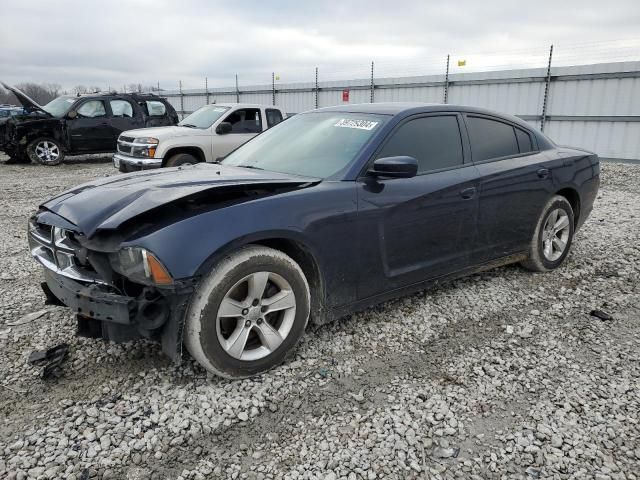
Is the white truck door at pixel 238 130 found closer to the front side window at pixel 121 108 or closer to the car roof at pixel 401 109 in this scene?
the front side window at pixel 121 108

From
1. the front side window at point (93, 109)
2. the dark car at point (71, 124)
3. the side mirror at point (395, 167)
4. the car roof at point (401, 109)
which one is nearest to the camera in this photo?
the side mirror at point (395, 167)

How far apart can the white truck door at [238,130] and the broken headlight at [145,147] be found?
3.85 ft

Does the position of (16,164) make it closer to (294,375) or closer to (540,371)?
(294,375)

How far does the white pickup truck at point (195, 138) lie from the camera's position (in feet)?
28.7

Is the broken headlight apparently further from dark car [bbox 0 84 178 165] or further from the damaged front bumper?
the damaged front bumper

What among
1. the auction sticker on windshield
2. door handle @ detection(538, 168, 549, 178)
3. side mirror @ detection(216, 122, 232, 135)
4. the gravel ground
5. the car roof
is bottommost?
the gravel ground

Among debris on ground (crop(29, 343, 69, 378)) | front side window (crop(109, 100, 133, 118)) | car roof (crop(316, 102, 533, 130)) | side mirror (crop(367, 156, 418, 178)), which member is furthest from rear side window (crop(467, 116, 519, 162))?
front side window (crop(109, 100, 133, 118))

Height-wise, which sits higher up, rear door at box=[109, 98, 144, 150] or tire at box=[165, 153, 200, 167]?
rear door at box=[109, 98, 144, 150]

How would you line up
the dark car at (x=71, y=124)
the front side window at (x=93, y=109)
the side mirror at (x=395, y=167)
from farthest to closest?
the front side window at (x=93, y=109) → the dark car at (x=71, y=124) → the side mirror at (x=395, y=167)

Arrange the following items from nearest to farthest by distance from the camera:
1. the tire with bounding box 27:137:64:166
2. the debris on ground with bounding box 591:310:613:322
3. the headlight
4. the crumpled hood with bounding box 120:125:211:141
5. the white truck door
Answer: the headlight
the debris on ground with bounding box 591:310:613:322
the crumpled hood with bounding box 120:125:211:141
the white truck door
the tire with bounding box 27:137:64:166

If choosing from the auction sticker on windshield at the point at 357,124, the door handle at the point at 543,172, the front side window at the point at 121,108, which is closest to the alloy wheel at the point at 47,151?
the front side window at the point at 121,108

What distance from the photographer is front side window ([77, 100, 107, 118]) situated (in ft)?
41.6

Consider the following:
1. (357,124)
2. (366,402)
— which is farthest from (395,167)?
(366,402)

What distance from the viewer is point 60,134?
12562 millimetres
